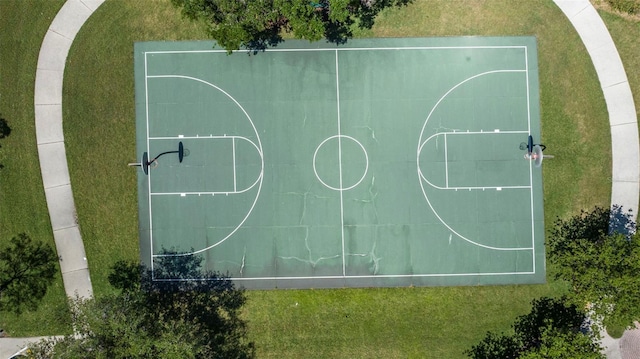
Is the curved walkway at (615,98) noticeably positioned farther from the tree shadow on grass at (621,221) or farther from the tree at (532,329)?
the tree at (532,329)

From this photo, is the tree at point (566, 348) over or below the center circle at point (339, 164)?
below

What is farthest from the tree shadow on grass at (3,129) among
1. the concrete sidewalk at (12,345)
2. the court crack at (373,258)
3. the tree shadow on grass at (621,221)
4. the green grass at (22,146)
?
the tree shadow on grass at (621,221)

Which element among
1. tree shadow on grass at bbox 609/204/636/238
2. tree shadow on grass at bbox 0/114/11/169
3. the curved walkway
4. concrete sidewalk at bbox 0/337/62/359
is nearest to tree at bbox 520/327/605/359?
tree shadow on grass at bbox 609/204/636/238

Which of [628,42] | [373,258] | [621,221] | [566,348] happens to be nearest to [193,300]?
[373,258]

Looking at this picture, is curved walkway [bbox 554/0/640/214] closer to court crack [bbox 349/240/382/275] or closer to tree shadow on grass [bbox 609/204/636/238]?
tree shadow on grass [bbox 609/204/636/238]

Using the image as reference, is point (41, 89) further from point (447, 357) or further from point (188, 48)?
point (447, 357)

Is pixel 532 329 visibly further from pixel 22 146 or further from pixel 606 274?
pixel 22 146
